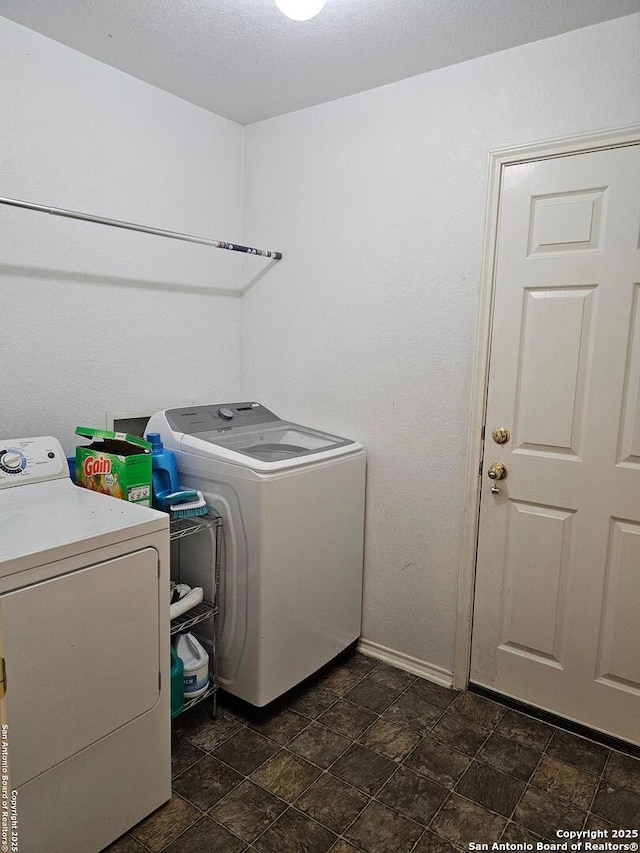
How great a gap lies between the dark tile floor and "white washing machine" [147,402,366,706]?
0.19m

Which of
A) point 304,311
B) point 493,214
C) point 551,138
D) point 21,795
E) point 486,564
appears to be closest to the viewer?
point 21,795

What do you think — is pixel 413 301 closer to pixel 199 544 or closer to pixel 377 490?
pixel 377 490

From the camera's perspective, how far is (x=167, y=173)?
94.5 inches

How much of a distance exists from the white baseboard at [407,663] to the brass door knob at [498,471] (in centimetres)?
84

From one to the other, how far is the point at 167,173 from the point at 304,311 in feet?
2.67

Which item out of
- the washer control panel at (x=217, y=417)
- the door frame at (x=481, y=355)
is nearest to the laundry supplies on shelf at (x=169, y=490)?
the washer control panel at (x=217, y=417)

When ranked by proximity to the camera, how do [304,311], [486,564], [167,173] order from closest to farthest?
[486,564], [167,173], [304,311]

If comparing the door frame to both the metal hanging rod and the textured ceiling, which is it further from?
the metal hanging rod

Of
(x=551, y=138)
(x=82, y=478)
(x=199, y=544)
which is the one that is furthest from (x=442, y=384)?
(x=82, y=478)

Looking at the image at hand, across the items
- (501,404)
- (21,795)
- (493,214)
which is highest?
(493,214)

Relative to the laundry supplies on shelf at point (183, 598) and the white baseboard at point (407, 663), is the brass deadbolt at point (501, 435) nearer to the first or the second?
the white baseboard at point (407, 663)

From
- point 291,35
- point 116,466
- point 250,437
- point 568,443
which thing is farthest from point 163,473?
point 291,35

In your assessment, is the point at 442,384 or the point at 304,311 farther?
the point at 304,311

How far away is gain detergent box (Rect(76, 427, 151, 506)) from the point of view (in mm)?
1825
